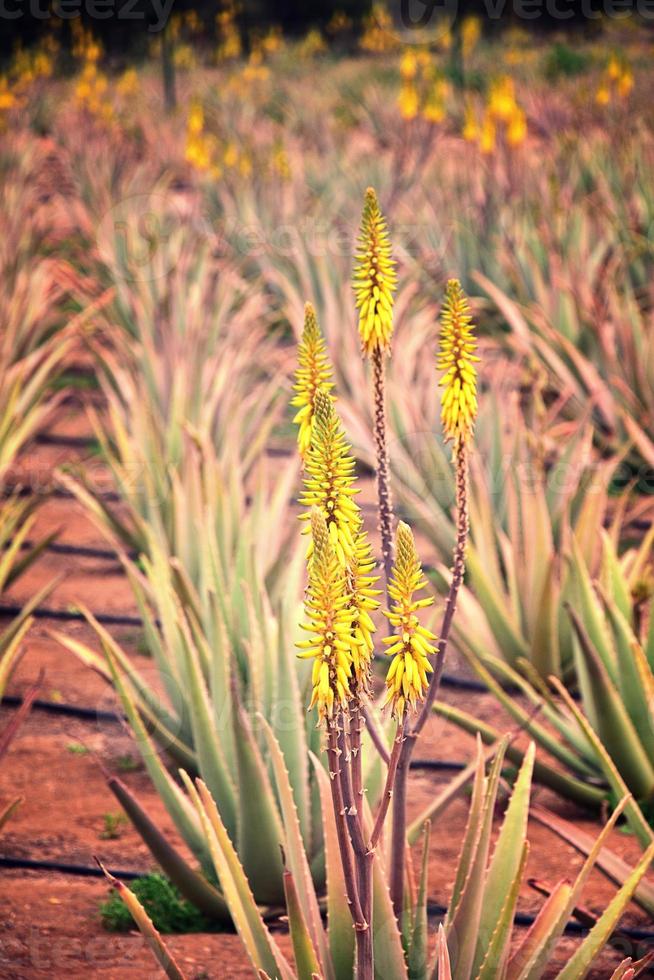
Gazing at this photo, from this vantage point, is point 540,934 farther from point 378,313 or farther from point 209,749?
point 378,313

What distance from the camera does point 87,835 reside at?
2.36 metres

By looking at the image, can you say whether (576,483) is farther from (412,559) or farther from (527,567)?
(412,559)

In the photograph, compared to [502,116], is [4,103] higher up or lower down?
higher up

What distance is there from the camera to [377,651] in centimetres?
327

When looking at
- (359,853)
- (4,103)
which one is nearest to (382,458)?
(359,853)

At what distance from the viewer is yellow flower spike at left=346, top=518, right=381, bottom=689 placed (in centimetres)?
102

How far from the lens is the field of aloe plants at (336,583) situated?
139cm

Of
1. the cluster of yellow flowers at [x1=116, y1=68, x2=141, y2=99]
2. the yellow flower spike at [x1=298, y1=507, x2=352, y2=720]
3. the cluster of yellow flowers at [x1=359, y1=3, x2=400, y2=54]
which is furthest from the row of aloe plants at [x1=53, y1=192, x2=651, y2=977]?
the cluster of yellow flowers at [x1=359, y1=3, x2=400, y2=54]

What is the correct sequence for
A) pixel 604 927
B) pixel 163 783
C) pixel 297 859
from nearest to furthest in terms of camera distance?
pixel 604 927 → pixel 297 859 → pixel 163 783

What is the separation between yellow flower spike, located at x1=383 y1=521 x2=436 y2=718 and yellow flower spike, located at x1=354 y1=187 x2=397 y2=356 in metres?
0.43

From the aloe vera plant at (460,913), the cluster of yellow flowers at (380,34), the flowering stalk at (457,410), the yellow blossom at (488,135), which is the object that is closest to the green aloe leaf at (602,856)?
the aloe vera plant at (460,913)

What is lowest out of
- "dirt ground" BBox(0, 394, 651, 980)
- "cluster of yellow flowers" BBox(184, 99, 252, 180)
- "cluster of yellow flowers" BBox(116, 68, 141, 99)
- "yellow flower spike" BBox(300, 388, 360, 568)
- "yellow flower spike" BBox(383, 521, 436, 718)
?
"dirt ground" BBox(0, 394, 651, 980)

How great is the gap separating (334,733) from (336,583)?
167 millimetres

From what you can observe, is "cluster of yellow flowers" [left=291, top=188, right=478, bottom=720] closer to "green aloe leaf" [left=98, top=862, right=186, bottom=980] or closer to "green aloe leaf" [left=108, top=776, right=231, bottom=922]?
"green aloe leaf" [left=98, top=862, right=186, bottom=980]
